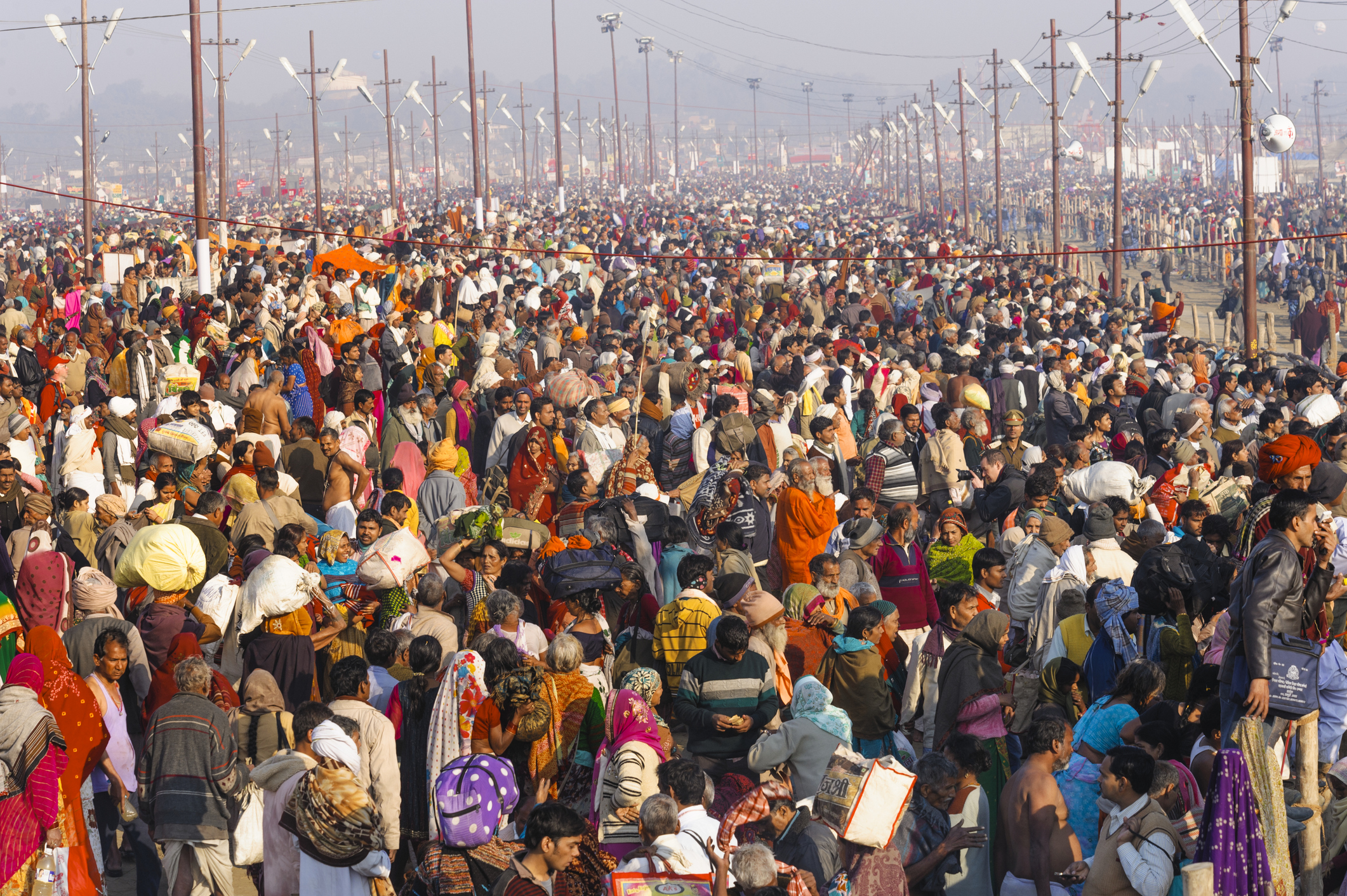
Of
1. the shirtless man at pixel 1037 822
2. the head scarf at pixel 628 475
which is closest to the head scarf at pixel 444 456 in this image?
the head scarf at pixel 628 475

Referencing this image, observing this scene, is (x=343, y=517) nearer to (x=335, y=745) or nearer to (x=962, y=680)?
(x=335, y=745)

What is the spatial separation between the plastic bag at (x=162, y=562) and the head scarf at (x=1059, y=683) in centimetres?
403

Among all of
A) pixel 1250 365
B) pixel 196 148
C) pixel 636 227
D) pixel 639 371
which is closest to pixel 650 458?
pixel 639 371

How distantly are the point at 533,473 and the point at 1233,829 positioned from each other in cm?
568

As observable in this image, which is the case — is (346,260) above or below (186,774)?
above

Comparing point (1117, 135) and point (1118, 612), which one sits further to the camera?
point (1117, 135)

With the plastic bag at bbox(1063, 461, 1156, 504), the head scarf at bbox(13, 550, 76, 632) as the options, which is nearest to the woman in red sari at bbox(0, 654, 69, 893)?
the head scarf at bbox(13, 550, 76, 632)

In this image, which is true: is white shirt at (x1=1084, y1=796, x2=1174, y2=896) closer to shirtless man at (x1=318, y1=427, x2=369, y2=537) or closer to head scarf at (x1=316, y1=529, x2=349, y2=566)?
head scarf at (x1=316, y1=529, x2=349, y2=566)

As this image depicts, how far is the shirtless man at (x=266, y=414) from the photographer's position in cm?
1036

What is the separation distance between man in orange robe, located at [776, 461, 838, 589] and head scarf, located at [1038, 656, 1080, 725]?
6.93 ft

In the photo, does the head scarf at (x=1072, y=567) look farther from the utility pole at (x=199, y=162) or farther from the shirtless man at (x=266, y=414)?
the utility pole at (x=199, y=162)

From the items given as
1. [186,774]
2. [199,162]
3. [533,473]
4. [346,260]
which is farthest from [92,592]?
[199,162]

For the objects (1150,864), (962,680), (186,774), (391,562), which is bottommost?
(1150,864)

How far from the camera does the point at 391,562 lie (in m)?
6.98
